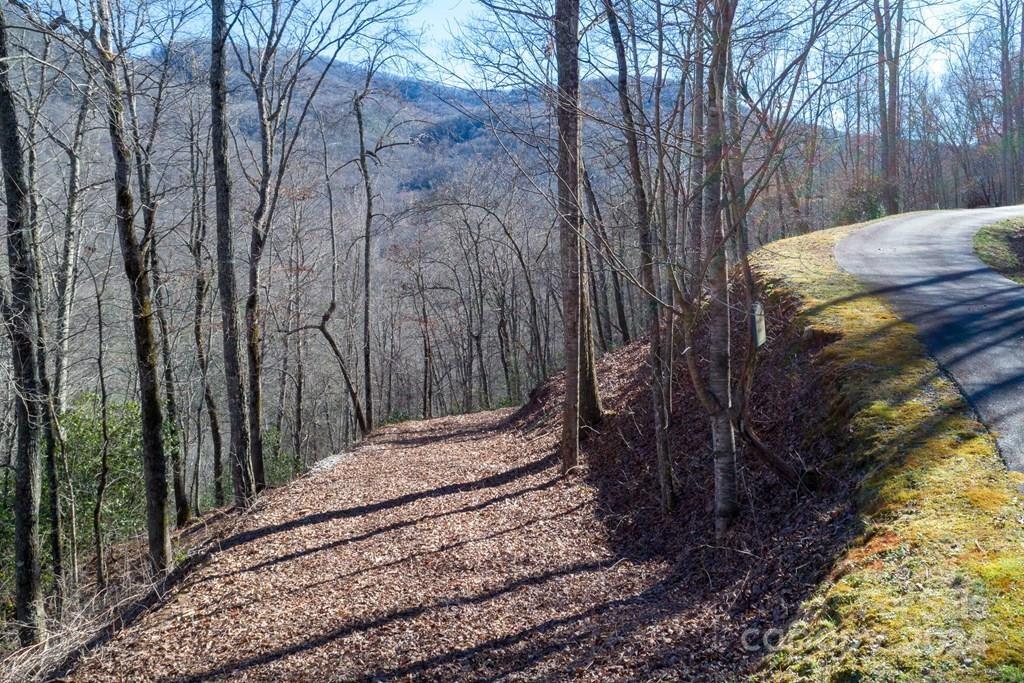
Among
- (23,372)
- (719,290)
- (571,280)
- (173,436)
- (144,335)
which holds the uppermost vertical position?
(571,280)

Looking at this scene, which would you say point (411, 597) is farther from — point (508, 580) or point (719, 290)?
point (719, 290)

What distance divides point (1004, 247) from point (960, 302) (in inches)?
187

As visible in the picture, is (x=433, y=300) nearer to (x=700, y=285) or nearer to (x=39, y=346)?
(x=39, y=346)

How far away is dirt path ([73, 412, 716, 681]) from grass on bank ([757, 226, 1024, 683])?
4.09ft

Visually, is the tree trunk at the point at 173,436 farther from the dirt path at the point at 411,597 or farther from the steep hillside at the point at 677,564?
the dirt path at the point at 411,597

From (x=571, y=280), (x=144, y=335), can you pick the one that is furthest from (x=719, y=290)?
(x=144, y=335)

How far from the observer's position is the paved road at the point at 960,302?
660 cm

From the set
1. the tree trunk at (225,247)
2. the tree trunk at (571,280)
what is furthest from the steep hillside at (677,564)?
the tree trunk at (225,247)

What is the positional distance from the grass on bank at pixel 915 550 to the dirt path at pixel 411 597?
1.25m

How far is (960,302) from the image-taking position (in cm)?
976

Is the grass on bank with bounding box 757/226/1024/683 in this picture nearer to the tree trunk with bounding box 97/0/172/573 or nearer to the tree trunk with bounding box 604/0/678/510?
the tree trunk with bounding box 604/0/678/510

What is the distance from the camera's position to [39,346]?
903 cm

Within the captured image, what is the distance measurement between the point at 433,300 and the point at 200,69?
1778cm

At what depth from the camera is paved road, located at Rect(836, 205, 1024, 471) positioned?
21.6 feet
